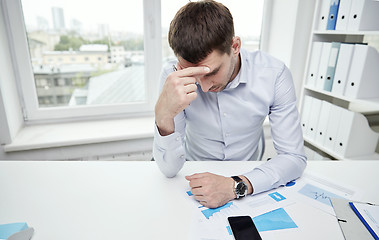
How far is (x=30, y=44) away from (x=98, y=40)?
460 mm

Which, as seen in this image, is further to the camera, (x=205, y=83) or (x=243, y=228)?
(x=205, y=83)

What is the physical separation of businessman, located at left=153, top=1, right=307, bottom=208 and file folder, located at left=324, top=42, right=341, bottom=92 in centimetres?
75

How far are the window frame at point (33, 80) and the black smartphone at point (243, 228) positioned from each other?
5.04 ft

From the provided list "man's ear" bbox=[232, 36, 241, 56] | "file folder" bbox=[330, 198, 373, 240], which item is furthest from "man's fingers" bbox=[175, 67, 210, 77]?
"file folder" bbox=[330, 198, 373, 240]

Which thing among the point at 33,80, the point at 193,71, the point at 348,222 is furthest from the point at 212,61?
the point at 33,80

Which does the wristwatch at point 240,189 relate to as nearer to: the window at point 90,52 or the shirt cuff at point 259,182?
the shirt cuff at point 259,182

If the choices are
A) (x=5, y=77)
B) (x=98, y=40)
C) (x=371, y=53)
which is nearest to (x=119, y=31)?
(x=98, y=40)

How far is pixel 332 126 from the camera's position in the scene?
178 centimetres

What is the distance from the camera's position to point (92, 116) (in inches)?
80.8

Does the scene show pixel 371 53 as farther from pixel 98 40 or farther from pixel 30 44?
pixel 30 44

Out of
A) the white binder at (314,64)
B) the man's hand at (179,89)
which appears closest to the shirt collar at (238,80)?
the man's hand at (179,89)

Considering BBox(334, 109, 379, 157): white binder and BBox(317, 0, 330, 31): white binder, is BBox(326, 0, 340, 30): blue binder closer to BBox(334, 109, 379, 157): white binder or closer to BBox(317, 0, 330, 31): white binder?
BBox(317, 0, 330, 31): white binder

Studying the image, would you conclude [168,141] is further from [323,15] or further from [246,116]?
[323,15]

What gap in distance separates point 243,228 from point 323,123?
143 cm
